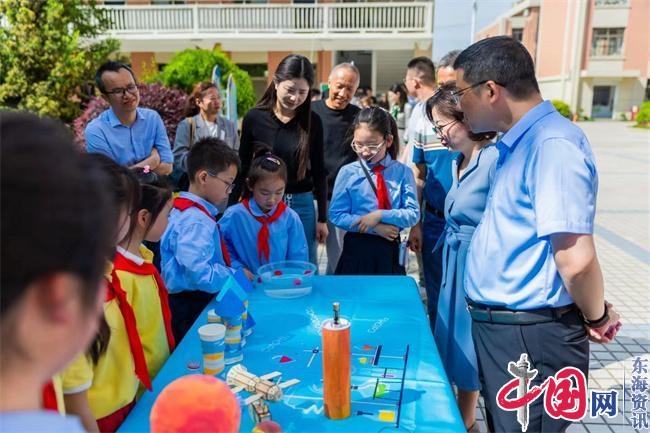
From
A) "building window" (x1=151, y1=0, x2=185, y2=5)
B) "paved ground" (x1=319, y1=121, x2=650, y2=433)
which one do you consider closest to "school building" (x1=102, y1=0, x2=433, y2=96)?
"building window" (x1=151, y1=0, x2=185, y2=5)

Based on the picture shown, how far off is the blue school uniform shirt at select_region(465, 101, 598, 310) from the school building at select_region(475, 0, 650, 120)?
29810 mm

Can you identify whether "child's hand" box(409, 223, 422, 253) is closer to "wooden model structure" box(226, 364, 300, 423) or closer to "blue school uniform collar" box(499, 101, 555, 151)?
"blue school uniform collar" box(499, 101, 555, 151)

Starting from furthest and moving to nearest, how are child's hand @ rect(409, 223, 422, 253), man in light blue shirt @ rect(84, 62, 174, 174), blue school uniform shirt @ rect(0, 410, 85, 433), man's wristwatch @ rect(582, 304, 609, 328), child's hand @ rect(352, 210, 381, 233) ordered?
child's hand @ rect(409, 223, 422, 253), man in light blue shirt @ rect(84, 62, 174, 174), child's hand @ rect(352, 210, 381, 233), man's wristwatch @ rect(582, 304, 609, 328), blue school uniform shirt @ rect(0, 410, 85, 433)

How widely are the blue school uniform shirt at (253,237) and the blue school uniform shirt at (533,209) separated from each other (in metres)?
1.03

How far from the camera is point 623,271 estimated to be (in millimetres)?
4637

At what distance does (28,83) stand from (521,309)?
6797mm

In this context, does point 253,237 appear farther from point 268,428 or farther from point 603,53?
point 603,53

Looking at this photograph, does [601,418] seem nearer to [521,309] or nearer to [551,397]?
[551,397]

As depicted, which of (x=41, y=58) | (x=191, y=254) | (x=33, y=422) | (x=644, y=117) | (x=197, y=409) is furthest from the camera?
(x=644, y=117)

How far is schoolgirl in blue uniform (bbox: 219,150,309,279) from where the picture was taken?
239 centimetres

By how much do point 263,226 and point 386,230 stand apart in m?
0.70

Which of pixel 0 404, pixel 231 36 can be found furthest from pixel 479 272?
pixel 231 36

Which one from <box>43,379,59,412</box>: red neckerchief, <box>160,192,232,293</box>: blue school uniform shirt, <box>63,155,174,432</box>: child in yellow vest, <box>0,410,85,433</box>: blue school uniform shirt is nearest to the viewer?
<box>0,410,85,433</box>: blue school uniform shirt

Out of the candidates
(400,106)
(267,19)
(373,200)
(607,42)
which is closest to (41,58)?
(400,106)
